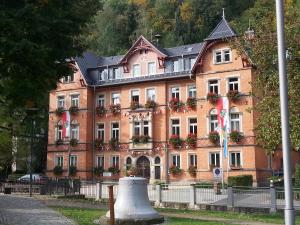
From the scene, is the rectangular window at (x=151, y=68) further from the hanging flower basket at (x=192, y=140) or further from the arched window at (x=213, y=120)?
the arched window at (x=213, y=120)

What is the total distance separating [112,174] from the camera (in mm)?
51562

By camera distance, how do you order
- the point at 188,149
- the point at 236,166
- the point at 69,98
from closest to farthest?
the point at 236,166
the point at 188,149
the point at 69,98

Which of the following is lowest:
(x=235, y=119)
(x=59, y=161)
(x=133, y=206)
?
(x=133, y=206)

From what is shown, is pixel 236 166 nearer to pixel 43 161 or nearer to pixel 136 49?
pixel 136 49

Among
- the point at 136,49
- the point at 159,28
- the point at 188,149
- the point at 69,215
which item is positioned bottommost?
the point at 69,215

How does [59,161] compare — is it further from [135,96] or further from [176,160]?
[176,160]

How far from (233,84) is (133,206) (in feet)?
103

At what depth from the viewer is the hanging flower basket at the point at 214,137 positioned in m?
45.3

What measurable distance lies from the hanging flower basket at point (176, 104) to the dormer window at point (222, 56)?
18.2 feet

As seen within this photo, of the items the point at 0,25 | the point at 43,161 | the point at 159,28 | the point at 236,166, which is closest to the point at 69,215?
the point at 0,25

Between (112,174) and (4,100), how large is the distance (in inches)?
1295

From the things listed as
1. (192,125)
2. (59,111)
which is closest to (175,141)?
A: (192,125)

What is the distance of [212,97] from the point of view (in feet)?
152

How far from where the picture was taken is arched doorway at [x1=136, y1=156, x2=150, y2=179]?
165 ft
